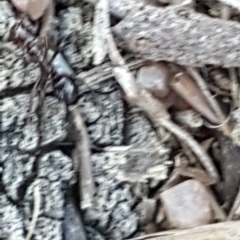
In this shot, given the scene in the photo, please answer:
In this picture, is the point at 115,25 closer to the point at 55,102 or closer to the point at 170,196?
the point at 55,102

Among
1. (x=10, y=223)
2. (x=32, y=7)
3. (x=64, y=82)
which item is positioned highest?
(x=32, y=7)

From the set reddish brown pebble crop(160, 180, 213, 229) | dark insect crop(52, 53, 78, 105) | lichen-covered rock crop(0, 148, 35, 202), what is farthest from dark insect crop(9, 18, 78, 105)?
reddish brown pebble crop(160, 180, 213, 229)

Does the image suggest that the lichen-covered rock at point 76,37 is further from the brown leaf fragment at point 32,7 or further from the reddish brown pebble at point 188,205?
the reddish brown pebble at point 188,205

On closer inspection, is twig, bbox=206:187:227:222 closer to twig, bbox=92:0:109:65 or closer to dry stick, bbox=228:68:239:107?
dry stick, bbox=228:68:239:107

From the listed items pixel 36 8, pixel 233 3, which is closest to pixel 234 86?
pixel 233 3

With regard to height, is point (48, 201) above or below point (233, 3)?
below

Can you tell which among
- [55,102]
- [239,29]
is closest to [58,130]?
[55,102]

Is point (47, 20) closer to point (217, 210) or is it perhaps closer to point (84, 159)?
point (84, 159)
